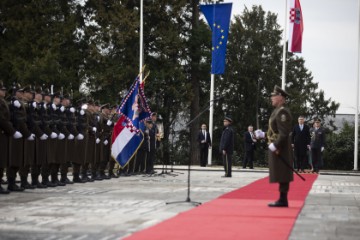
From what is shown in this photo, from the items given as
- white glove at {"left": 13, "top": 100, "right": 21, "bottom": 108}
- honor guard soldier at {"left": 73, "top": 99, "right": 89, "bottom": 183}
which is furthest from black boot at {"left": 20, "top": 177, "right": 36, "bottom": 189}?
honor guard soldier at {"left": 73, "top": 99, "right": 89, "bottom": 183}

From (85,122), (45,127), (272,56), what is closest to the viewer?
(45,127)

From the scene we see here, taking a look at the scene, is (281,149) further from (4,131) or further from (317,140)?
(317,140)

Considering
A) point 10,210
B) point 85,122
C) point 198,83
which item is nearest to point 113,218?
point 10,210

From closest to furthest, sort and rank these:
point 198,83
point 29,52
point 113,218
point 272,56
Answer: point 113,218 → point 29,52 → point 198,83 → point 272,56

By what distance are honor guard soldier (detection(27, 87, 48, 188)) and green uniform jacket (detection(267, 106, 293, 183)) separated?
601 centimetres

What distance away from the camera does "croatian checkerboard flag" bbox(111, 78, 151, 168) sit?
2240 centimetres

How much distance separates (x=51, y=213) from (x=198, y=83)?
1527 inches

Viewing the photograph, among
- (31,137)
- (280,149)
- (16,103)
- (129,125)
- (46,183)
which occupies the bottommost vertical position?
(46,183)

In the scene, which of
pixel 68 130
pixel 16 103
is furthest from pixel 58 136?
pixel 16 103

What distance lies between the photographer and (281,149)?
13359 millimetres

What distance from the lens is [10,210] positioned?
12.3 meters

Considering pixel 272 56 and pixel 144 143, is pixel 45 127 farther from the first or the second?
pixel 272 56

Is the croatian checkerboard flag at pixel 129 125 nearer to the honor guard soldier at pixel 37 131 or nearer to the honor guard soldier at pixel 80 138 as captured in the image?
the honor guard soldier at pixel 80 138

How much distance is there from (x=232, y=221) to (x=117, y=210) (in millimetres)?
2278
